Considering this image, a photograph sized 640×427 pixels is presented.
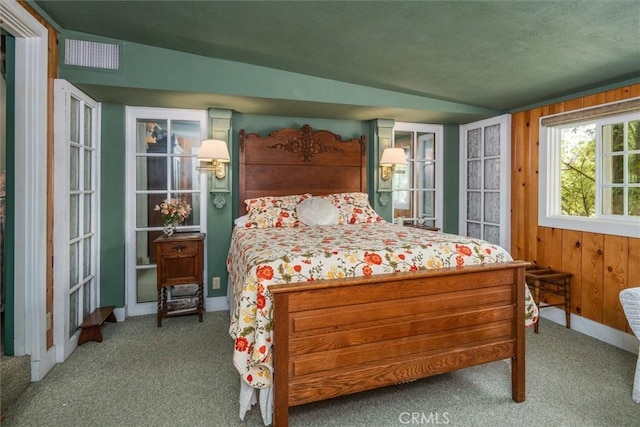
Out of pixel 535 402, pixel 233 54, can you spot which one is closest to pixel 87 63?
pixel 233 54

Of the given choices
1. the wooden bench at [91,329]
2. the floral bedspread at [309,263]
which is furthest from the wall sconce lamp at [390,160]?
the wooden bench at [91,329]

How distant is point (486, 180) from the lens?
4.21 m

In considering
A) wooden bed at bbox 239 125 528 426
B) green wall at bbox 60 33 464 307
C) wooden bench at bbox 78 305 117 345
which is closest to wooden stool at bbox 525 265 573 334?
wooden bed at bbox 239 125 528 426

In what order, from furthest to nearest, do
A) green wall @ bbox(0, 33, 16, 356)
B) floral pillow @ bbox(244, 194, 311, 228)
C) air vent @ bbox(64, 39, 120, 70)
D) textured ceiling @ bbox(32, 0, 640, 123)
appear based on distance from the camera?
1. floral pillow @ bbox(244, 194, 311, 228)
2. air vent @ bbox(64, 39, 120, 70)
3. green wall @ bbox(0, 33, 16, 356)
4. textured ceiling @ bbox(32, 0, 640, 123)

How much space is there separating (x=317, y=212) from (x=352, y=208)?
450 mm

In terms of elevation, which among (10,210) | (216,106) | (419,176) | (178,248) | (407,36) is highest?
(407,36)

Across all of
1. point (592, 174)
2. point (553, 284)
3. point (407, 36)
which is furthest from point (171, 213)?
point (592, 174)

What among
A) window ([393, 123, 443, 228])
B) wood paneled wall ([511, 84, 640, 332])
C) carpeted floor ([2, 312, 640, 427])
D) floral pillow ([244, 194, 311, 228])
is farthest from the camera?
window ([393, 123, 443, 228])

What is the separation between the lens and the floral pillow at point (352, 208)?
3576mm

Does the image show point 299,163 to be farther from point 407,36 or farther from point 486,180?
point 486,180

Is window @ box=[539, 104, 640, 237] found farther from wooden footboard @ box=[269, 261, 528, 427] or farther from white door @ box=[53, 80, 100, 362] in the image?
white door @ box=[53, 80, 100, 362]

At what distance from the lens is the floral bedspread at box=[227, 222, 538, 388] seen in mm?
1693

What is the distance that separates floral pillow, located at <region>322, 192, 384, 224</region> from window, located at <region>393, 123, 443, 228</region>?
74 cm

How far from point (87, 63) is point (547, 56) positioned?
345cm
